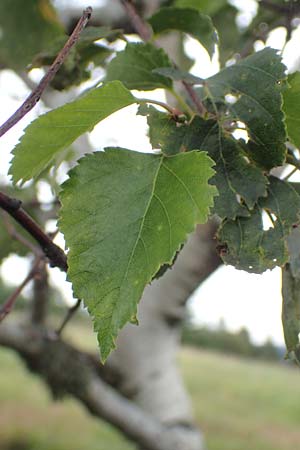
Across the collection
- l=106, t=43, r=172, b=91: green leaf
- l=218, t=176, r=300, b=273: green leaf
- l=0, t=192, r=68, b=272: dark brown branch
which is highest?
l=106, t=43, r=172, b=91: green leaf

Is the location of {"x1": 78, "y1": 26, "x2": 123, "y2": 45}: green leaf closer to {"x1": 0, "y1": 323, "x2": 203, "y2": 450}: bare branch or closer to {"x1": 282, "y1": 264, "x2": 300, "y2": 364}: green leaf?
{"x1": 282, "y1": 264, "x2": 300, "y2": 364}: green leaf

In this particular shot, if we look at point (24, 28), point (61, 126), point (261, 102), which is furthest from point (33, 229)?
point (24, 28)

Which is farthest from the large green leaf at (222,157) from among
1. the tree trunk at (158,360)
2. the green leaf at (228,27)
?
the tree trunk at (158,360)

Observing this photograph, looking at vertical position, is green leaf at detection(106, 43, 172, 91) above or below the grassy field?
below

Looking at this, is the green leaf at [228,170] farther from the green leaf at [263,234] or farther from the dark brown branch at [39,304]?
the dark brown branch at [39,304]

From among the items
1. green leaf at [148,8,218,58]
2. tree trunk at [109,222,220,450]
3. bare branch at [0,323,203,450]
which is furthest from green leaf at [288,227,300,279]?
bare branch at [0,323,203,450]
